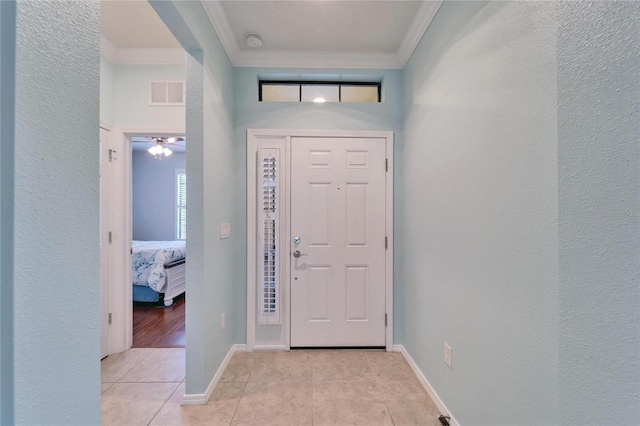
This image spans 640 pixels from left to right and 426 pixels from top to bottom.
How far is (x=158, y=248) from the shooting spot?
366 cm

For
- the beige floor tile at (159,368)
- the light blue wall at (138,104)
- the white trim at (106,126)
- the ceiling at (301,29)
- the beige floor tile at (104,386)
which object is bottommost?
the beige floor tile at (159,368)

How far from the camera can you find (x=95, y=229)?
0.79m

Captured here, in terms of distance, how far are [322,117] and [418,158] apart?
970 mm

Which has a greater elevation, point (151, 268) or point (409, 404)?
point (151, 268)

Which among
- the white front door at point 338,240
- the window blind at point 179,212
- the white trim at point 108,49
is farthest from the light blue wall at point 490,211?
the window blind at point 179,212

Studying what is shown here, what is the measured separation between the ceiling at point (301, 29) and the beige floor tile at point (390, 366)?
2.68 metres

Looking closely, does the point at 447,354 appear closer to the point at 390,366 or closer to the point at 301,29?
the point at 390,366

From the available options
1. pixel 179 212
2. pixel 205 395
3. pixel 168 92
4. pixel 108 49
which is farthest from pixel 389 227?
pixel 179 212

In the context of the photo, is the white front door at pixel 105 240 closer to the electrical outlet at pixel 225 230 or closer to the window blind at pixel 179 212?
the electrical outlet at pixel 225 230

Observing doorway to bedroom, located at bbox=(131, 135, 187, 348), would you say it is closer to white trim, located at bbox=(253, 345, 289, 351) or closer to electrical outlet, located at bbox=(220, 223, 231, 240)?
white trim, located at bbox=(253, 345, 289, 351)

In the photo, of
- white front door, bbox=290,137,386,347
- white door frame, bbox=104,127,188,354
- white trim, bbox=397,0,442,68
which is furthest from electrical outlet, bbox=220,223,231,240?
white trim, bbox=397,0,442,68

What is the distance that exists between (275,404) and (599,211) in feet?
6.36

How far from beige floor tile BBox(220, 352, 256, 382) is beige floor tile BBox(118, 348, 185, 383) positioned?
1.17ft

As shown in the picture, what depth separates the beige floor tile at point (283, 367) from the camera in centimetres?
194
